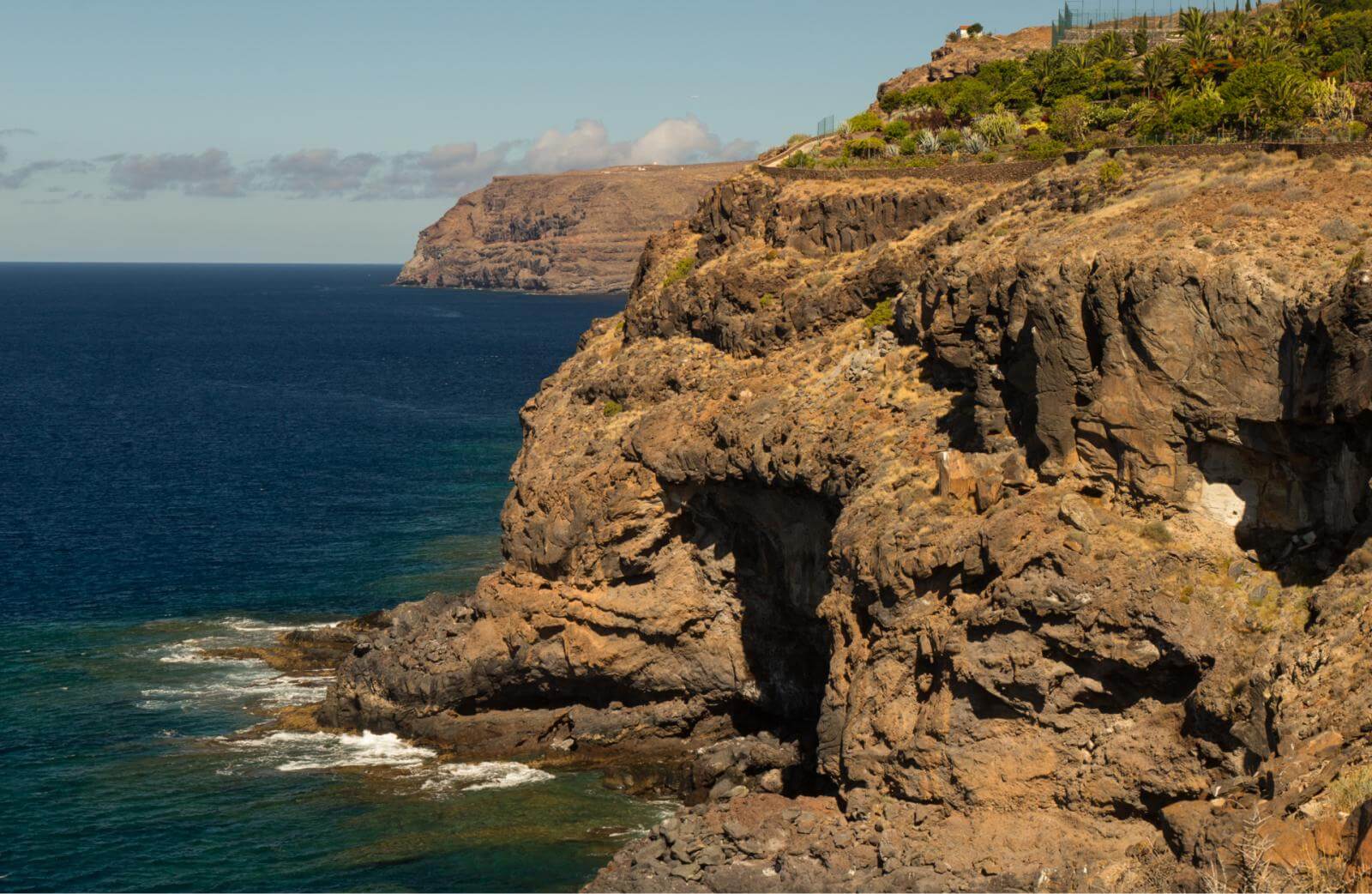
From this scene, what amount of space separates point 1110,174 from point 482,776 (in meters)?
31.9

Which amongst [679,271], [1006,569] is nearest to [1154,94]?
[679,271]

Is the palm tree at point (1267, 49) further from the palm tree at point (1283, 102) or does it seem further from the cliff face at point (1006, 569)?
the cliff face at point (1006, 569)

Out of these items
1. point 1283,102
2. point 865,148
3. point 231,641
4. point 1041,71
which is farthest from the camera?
point 1041,71

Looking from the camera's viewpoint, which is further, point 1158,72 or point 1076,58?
point 1076,58

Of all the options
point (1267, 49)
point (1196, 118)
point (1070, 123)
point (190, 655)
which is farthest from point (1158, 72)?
point (190, 655)

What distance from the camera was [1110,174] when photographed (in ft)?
171

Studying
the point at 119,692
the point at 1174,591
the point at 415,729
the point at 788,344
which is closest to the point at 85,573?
the point at 119,692

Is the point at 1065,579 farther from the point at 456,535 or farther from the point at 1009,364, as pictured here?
the point at 456,535

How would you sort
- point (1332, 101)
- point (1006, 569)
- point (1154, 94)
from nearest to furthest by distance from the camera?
1. point (1006, 569)
2. point (1332, 101)
3. point (1154, 94)

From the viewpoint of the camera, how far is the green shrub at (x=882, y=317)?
55.8 metres

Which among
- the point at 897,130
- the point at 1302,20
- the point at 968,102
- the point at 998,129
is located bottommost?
the point at 998,129

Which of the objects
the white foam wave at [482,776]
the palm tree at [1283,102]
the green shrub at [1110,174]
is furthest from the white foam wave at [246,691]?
the palm tree at [1283,102]

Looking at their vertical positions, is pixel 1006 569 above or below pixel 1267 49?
below

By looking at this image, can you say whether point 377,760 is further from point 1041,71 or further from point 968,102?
point 1041,71
